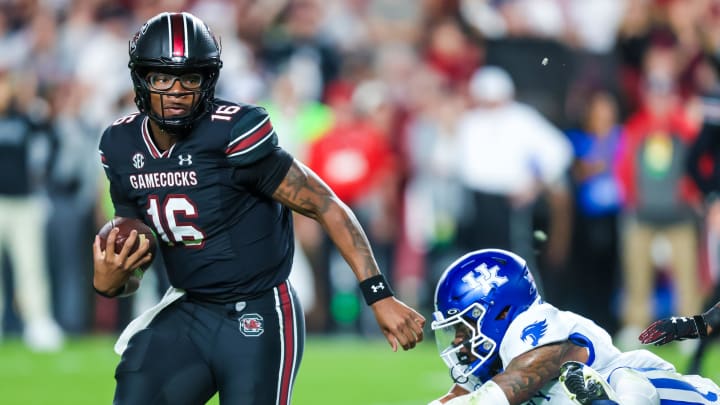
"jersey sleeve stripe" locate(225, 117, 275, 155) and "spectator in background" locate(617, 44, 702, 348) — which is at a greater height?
"jersey sleeve stripe" locate(225, 117, 275, 155)

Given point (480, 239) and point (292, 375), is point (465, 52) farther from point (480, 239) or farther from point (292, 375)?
point (292, 375)

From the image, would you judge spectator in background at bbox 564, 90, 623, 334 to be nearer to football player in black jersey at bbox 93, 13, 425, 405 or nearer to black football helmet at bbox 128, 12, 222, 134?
football player in black jersey at bbox 93, 13, 425, 405

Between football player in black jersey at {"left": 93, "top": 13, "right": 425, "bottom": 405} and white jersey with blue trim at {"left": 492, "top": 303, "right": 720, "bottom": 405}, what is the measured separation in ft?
1.25

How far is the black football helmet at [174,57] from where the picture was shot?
4508 millimetres

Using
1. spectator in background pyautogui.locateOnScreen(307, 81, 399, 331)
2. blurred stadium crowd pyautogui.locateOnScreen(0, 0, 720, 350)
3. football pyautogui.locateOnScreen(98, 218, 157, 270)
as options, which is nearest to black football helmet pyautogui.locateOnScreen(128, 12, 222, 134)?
football pyautogui.locateOnScreen(98, 218, 157, 270)

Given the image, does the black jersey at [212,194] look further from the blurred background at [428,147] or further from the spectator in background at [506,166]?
the spectator in background at [506,166]

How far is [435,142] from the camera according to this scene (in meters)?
10.9

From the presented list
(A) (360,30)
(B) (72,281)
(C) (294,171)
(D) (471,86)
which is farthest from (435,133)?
(C) (294,171)

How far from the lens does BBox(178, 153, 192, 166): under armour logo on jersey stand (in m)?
4.59

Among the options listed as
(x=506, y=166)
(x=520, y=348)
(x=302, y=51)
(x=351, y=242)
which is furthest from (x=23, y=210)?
(x=520, y=348)

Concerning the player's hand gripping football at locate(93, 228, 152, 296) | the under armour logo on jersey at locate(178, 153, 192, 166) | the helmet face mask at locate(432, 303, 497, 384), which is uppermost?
the under armour logo on jersey at locate(178, 153, 192, 166)

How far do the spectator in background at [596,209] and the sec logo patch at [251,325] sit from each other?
613 cm

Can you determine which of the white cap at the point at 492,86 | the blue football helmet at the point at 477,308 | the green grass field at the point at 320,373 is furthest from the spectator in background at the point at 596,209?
the blue football helmet at the point at 477,308

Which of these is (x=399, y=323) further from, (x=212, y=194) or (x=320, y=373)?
(x=320, y=373)
